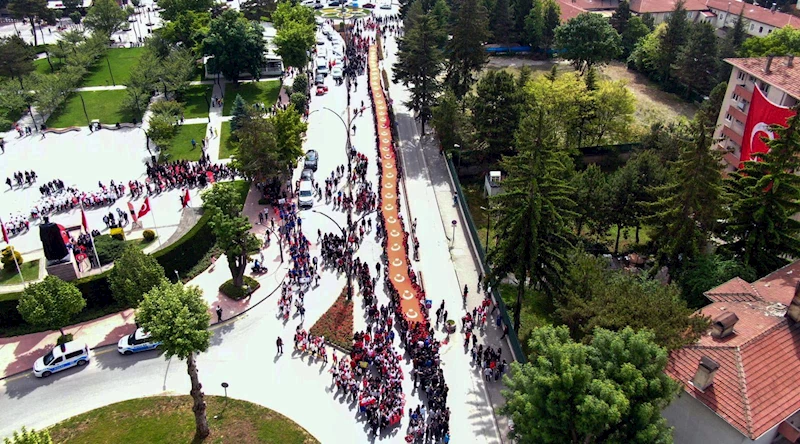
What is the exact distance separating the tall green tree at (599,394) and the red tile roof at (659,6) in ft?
265

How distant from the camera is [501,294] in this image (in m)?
39.8

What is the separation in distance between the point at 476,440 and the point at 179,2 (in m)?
76.3

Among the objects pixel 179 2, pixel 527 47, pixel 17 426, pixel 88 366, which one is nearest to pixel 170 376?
pixel 88 366

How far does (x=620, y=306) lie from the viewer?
28.3 meters

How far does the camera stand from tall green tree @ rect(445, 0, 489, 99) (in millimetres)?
59812

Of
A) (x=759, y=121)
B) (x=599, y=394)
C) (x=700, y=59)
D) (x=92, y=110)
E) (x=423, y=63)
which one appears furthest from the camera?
(x=700, y=59)

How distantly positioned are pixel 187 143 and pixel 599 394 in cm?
4891

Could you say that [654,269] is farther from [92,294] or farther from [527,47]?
[527,47]

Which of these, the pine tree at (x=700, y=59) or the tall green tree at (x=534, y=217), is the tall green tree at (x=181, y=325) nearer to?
the tall green tree at (x=534, y=217)

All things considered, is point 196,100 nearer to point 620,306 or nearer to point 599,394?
point 620,306

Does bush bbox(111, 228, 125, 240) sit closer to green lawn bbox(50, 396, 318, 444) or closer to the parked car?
green lawn bbox(50, 396, 318, 444)

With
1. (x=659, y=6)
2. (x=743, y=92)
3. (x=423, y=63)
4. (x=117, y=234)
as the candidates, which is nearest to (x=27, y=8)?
(x=423, y=63)

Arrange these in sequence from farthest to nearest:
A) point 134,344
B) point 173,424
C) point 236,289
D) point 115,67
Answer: point 115,67
point 236,289
point 134,344
point 173,424

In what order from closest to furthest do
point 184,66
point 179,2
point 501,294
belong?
point 501,294
point 184,66
point 179,2
